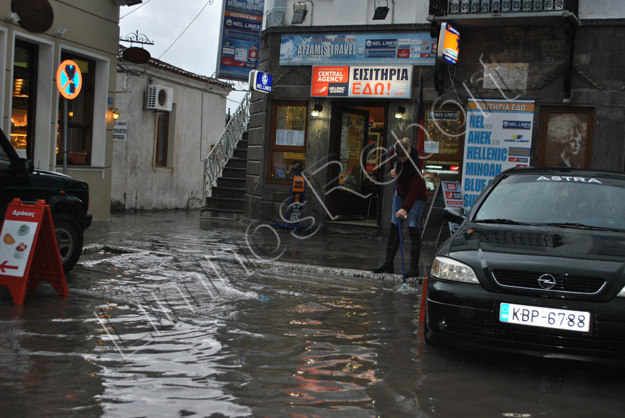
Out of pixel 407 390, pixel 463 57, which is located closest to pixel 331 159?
pixel 463 57

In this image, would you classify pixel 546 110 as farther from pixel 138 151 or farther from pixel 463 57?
pixel 138 151

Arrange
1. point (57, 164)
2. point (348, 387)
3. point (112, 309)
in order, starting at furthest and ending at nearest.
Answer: point (57, 164)
point (112, 309)
point (348, 387)

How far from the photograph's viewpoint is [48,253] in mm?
6547

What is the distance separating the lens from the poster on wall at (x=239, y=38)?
17.5 metres

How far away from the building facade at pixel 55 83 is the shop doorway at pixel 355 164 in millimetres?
5188

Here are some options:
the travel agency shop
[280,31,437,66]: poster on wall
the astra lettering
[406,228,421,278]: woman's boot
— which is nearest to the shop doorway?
the travel agency shop

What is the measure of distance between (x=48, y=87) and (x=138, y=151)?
25.6 ft

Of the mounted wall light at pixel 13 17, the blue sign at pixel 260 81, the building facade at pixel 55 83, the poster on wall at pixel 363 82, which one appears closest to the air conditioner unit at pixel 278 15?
the blue sign at pixel 260 81

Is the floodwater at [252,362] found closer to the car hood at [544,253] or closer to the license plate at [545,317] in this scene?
the license plate at [545,317]

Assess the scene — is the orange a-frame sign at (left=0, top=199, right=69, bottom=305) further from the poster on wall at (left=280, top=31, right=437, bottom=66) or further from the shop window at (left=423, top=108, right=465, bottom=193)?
the poster on wall at (left=280, top=31, right=437, bottom=66)

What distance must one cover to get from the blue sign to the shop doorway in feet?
5.40

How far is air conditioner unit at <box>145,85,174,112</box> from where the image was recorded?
20859 millimetres

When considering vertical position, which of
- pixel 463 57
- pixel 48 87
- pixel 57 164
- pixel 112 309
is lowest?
pixel 112 309

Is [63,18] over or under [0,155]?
over
